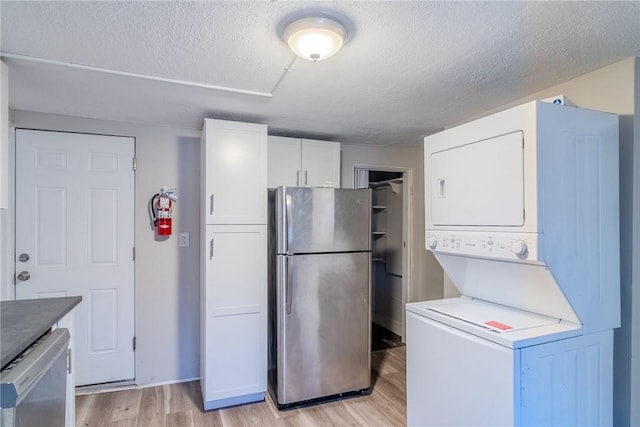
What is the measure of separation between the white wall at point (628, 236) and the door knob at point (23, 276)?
12.2 ft

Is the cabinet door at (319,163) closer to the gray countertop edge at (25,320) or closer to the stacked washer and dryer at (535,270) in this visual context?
the stacked washer and dryer at (535,270)

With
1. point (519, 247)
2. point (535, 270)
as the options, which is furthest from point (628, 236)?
point (519, 247)

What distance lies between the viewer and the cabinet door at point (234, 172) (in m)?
2.47

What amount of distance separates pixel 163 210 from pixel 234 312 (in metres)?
1.00

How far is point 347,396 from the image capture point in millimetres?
2664

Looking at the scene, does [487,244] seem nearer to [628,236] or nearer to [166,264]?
[628,236]

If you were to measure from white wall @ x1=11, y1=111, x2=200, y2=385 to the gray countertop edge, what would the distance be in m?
1.09

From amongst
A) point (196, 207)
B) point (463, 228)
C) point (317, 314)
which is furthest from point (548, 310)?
point (196, 207)

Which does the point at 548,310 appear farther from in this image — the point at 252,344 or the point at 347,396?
the point at 252,344

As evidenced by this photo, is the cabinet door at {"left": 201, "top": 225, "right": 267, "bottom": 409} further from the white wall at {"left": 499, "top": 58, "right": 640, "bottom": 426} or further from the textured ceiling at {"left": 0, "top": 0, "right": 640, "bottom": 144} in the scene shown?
the white wall at {"left": 499, "top": 58, "right": 640, "bottom": 426}

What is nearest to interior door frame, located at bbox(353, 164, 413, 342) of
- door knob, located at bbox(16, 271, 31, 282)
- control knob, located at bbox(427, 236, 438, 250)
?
control knob, located at bbox(427, 236, 438, 250)

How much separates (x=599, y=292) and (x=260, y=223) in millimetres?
2032

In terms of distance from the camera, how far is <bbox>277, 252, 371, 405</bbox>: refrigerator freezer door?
2.50m

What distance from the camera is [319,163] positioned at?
10.2ft
